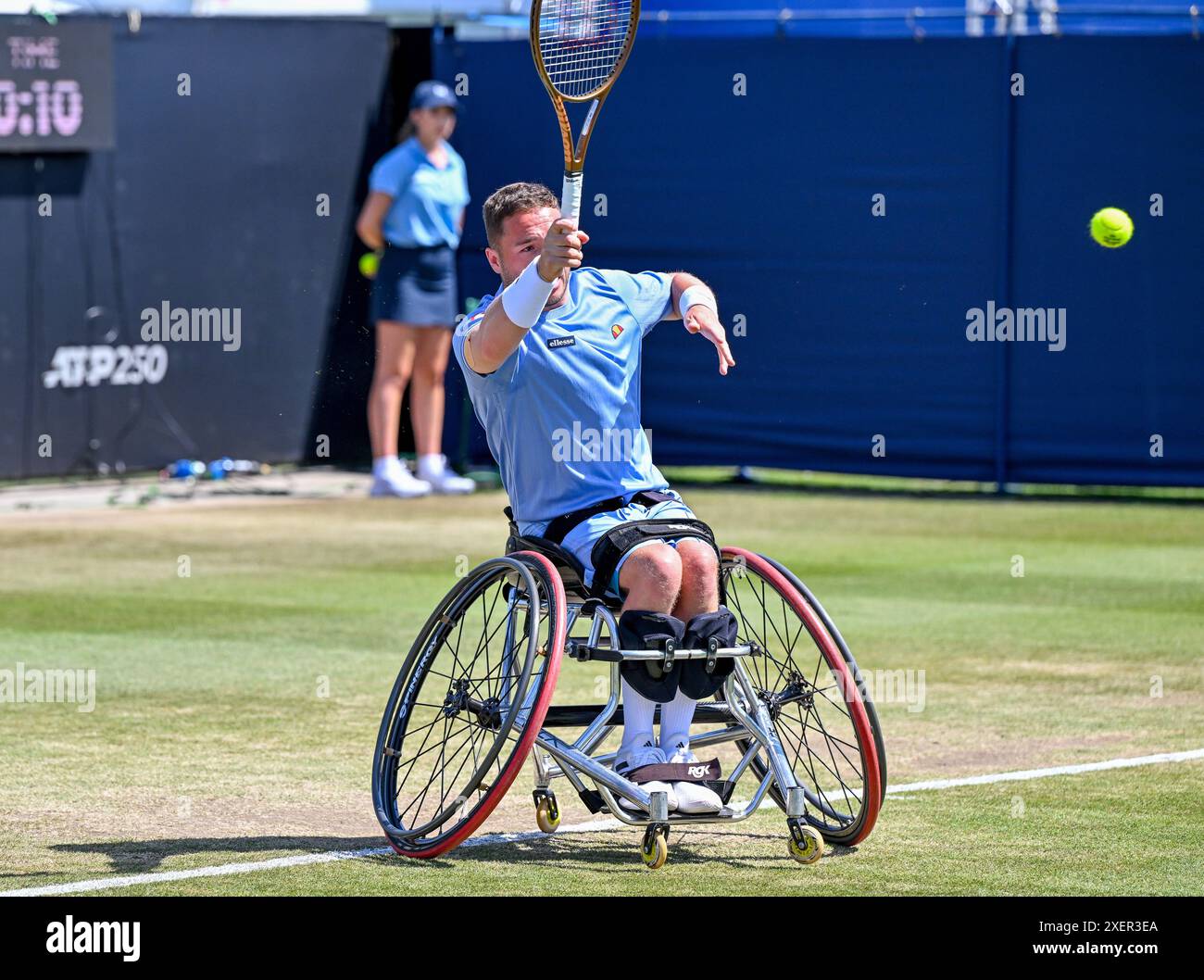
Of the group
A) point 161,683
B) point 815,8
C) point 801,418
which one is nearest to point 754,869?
point 161,683

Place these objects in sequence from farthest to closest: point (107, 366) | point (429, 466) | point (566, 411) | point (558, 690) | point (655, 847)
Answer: point (107, 366), point (429, 466), point (558, 690), point (566, 411), point (655, 847)

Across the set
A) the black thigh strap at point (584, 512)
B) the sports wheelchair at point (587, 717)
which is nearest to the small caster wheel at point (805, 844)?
the sports wheelchair at point (587, 717)

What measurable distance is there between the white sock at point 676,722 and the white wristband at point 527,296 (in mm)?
1022

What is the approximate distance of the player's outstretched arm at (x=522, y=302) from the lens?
5227mm

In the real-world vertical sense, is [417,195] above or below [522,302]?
above

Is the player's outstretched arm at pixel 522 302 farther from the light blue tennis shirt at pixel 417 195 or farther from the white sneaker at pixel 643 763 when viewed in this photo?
the light blue tennis shirt at pixel 417 195

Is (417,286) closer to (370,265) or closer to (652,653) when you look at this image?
(370,265)

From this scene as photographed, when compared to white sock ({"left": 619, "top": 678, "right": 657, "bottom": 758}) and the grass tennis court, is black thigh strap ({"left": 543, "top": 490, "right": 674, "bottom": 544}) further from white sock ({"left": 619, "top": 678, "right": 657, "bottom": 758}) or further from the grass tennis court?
the grass tennis court

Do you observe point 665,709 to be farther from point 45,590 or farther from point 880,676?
point 45,590

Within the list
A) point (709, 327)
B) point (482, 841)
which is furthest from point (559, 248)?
point (482, 841)

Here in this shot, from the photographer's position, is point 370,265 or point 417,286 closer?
point 417,286

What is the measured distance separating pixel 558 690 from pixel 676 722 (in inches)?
94.8

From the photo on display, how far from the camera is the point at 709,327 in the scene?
5.75 metres

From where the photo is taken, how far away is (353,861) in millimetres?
5473
